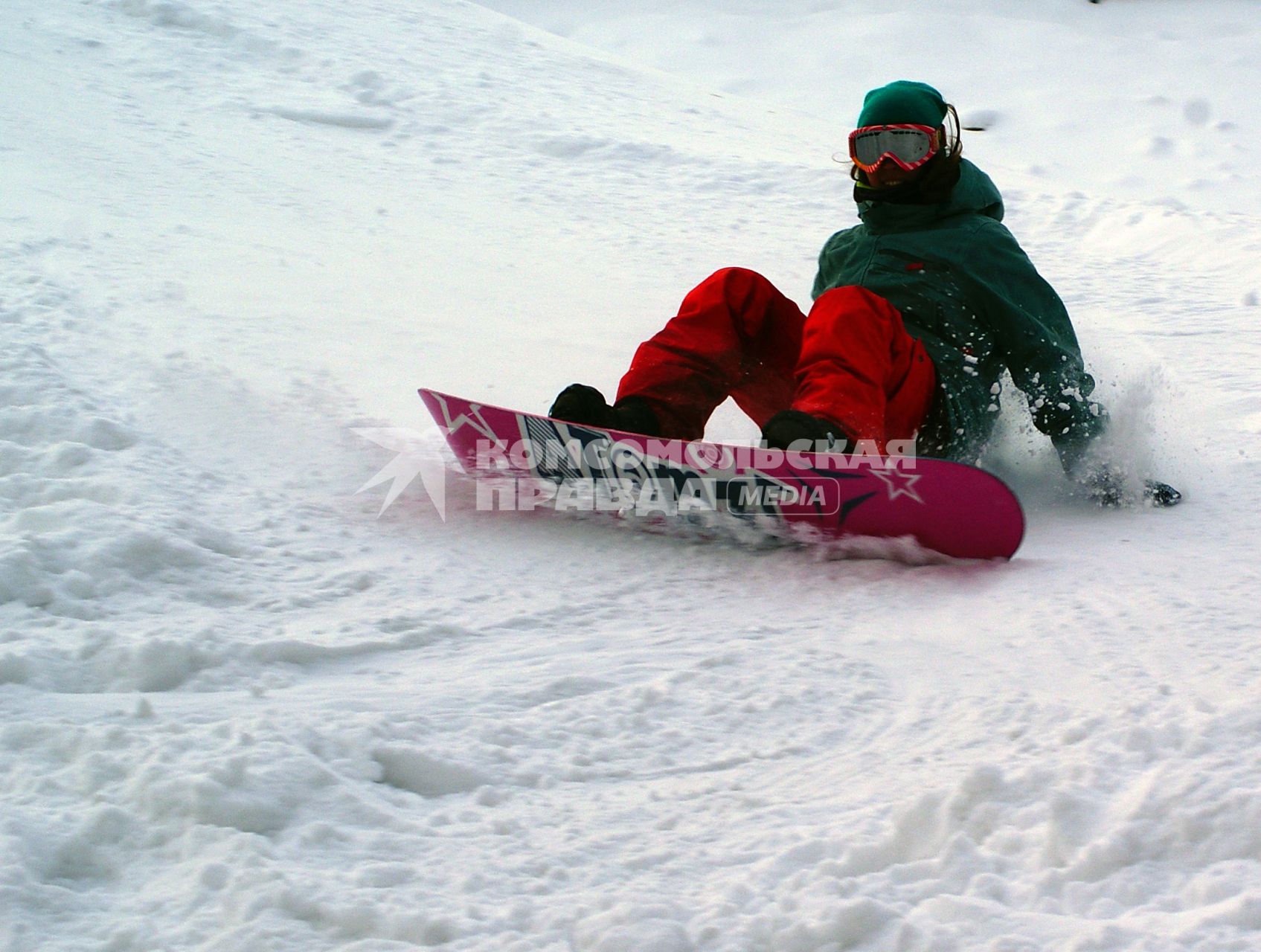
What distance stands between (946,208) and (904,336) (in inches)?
17.5

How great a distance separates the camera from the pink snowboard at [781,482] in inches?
90.4

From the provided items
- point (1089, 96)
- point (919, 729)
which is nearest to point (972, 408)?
point (919, 729)

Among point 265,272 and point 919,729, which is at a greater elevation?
point 265,272

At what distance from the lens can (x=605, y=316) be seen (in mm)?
4398

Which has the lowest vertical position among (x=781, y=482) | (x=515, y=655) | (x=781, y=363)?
(x=515, y=655)

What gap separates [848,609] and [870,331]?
2.21 feet

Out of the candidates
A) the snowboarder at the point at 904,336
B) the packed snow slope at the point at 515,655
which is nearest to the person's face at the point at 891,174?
the snowboarder at the point at 904,336

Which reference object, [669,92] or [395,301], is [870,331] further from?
[669,92]

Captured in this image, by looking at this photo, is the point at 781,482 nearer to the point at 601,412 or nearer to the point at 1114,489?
the point at 601,412

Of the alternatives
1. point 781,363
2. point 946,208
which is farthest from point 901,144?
point 781,363

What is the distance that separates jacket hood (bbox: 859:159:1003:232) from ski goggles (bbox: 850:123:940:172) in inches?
4.0

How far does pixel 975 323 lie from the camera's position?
9.26 ft

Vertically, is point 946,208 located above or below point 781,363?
above

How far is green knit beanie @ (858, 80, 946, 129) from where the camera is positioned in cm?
289
